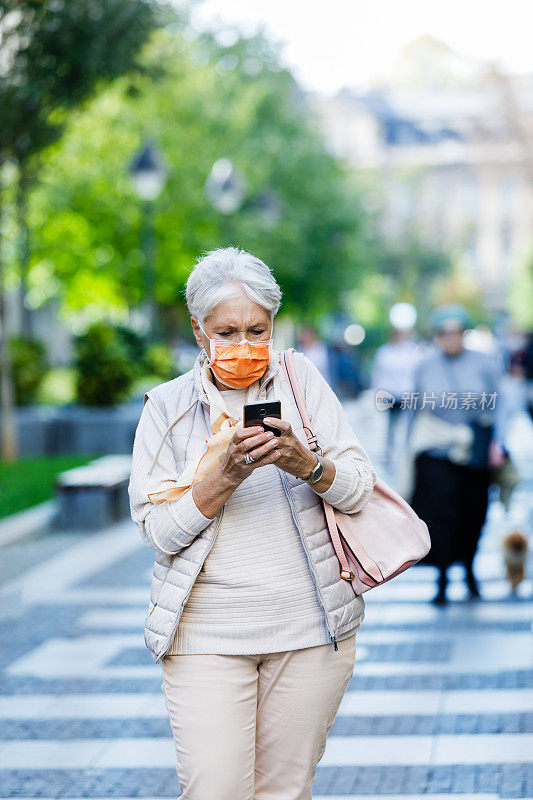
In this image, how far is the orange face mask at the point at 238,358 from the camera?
2943 millimetres

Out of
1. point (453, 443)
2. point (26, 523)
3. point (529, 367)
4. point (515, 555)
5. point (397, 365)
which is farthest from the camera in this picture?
point (397, 365)

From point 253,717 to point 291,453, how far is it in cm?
69

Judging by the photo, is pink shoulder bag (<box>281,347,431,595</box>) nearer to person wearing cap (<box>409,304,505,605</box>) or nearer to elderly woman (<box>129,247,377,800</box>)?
elderly woman (<box>129,247,377,800</box>)

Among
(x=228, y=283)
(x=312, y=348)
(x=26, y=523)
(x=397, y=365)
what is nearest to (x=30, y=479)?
(x=26, y=523)

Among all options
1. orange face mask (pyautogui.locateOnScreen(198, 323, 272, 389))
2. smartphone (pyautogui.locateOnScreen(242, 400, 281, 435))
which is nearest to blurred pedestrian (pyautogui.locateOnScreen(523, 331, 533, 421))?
orange face mask (pyautogui.locateOnScreen(198, 323, 272, 389))

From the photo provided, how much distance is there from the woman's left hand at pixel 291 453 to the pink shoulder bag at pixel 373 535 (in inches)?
5.0

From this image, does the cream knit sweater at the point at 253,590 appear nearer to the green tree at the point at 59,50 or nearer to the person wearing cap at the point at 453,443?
the person wearing cap at the point at 453,443

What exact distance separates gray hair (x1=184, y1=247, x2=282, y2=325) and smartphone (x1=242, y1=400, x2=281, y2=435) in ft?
1.01

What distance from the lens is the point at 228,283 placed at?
2971 millimetres

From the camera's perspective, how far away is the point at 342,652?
308 centimetres

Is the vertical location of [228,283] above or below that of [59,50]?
below

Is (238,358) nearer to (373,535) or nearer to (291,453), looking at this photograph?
(291,453)

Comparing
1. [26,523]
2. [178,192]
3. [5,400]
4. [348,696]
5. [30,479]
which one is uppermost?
[178,192]

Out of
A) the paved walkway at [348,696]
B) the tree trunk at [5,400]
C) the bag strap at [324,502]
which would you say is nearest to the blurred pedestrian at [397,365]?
the tree trunk at [5,400]
